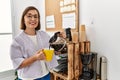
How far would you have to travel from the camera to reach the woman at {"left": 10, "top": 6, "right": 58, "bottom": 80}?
46.9 inches

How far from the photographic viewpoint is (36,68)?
127 cm

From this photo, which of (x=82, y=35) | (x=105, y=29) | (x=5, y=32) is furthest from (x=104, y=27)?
(x=5, y=32)

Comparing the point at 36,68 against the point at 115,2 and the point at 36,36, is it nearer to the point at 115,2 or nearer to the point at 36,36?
the point at 36,36

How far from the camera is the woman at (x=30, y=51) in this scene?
3.91ft

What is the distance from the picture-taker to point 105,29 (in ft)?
5.64

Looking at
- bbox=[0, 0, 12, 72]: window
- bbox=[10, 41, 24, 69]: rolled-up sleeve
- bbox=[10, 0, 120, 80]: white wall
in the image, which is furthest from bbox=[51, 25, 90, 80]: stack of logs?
bbox=[0, 0, 12, 72]: window

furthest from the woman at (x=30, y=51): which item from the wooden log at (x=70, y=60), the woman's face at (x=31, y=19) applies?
the wooden log at (x=70, y=60)

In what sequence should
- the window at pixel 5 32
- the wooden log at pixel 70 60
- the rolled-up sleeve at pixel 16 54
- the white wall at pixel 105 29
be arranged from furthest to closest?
1. the window at pixel 5 32
2. the wooden log at pixel 70 60
3. the white wall at pixel 105 29
4. the rolled-up sleeve at pixel 16 54

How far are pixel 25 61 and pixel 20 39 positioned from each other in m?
0.19

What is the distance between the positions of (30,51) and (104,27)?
94 cm

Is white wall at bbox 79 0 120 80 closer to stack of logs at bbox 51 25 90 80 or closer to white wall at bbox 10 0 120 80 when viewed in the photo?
white wall at bbox 10 0 120 80

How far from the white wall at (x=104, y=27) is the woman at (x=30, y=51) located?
73 cm

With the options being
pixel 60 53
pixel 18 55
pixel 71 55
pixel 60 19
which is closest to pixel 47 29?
pixel 60 19

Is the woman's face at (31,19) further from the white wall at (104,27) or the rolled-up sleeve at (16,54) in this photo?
the white wall at (104,27)
